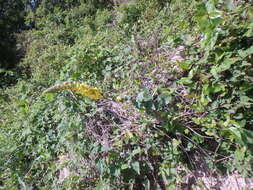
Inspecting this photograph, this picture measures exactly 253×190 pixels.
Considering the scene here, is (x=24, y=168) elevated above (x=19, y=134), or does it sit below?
below

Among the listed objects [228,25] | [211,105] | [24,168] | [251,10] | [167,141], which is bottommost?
[24,168]

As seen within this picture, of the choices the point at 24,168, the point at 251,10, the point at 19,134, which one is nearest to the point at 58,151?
the point at 24,168

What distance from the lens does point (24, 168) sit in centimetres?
186

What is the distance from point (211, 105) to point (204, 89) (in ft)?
0.43

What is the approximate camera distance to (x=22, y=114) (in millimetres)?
2211

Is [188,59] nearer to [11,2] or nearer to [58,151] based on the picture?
[58,151]

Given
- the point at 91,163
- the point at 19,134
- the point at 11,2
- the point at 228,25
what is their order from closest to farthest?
1. the point at 228,25
2. the point at 91,163
3. the point at 19,134
4. the point at 11,2

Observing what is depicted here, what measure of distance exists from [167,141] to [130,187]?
0.43 m

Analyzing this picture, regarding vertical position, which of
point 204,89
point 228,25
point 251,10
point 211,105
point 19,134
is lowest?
point 19,134

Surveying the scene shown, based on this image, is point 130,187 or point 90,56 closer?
point 130,187

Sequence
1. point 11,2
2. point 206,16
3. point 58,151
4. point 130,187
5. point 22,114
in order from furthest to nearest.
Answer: point 11,2, point 22,114, point 58,151, point 130,187, point 206,16

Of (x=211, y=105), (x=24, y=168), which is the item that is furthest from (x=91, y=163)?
(x=211, y=105)

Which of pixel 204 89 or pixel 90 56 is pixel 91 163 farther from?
pixel 90 56

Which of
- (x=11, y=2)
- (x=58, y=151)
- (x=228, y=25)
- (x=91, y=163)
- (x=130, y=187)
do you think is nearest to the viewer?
(x=228, y=25)
